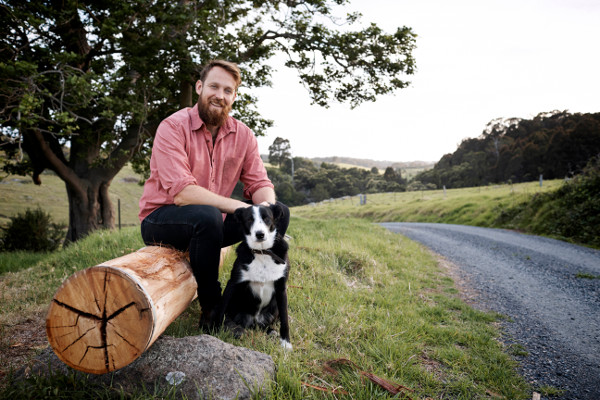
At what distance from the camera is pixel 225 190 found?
4.04 meters

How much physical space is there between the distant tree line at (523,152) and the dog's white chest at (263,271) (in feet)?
95.0

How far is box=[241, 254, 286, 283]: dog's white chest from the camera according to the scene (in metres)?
3.17

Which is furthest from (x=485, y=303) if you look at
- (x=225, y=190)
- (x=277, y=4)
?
(x=277, y=4)

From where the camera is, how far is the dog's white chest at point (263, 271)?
125 inches

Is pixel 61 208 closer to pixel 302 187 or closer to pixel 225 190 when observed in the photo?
pixel 225 190

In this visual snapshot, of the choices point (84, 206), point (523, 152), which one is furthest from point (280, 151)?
point (84, 206)

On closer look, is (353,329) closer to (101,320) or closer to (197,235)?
(197,235)

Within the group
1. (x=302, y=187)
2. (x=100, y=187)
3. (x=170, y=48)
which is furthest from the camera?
(x=302, y=187)

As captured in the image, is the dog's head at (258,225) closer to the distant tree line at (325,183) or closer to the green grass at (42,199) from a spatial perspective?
the green grass at (42,199)

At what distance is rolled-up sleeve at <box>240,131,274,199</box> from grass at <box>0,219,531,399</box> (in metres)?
1.42

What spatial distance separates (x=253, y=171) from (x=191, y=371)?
2.37 metres

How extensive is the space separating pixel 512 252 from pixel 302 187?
63.3 m

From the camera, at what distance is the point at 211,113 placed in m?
3.60

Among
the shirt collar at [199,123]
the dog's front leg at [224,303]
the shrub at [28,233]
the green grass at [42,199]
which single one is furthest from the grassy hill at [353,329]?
the shrub at [28,233]
